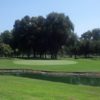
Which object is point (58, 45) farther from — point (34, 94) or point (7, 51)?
point (34, 94)

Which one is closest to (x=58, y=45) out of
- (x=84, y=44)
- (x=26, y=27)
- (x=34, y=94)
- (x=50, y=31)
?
(x=50, y=31)

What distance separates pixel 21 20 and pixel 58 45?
61.8ft

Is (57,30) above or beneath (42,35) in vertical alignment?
above

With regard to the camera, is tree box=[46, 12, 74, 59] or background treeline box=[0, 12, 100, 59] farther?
background treeline box=[0, 12, 100, 59]

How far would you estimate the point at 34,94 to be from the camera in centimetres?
1758

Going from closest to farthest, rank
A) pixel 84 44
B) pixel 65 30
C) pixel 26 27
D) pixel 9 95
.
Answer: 1. pixel 9 95
2. pixel 65 30
3. pixel 26 27
4. pixel 84 44

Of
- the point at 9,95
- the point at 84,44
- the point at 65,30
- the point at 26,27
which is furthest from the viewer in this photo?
the point at 84,44

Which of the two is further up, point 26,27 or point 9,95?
point 26,27

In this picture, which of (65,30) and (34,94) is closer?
(34,94)

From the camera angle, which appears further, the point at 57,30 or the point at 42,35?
the point at 42,35

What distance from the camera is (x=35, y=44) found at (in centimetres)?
12688

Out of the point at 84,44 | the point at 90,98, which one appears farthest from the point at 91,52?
the point at 90,98

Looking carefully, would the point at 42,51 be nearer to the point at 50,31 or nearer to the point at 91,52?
the point at 50,31

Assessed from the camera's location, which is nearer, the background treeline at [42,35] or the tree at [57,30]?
the tree at [57,30]
